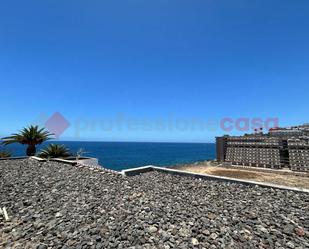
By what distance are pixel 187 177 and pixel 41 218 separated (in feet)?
15.4

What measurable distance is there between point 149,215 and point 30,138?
48.3 feet

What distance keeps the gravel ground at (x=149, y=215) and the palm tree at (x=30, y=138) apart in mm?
10133

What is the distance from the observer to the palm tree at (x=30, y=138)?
13.8 metres

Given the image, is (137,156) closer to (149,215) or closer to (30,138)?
(30,138)

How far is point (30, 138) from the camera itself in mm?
14164

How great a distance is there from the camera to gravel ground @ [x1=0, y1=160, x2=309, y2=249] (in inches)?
106

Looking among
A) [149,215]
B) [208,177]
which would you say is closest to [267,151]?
[208,177]

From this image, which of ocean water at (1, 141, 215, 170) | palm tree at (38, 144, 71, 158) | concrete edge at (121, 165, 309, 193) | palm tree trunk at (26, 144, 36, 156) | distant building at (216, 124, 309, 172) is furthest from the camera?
ocean water at (1, 141, 215, 170)

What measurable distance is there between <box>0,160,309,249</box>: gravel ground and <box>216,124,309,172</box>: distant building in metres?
19.2

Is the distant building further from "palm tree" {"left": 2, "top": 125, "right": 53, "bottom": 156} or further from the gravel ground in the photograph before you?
"palm tree" {"left": 2, "top": 125, "right": 53, "bottom": 156}

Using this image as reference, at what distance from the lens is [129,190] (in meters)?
4.86

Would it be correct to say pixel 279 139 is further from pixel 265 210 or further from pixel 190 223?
pixel 190 223

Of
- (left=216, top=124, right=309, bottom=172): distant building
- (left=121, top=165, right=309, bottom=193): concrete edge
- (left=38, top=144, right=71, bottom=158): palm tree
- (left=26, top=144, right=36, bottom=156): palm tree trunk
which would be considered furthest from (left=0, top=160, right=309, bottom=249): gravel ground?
(left=216, top=124, right=309, bottom=172): distant building

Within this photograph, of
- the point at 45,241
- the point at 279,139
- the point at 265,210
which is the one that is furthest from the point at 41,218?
the point at 279,139
